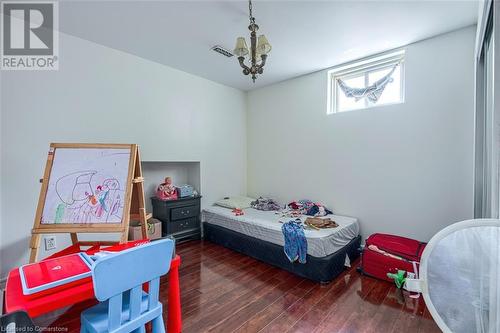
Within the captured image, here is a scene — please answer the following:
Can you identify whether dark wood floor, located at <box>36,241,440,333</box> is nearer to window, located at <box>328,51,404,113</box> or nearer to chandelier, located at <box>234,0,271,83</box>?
chandelier, located at <box>234,0,271,83</box>

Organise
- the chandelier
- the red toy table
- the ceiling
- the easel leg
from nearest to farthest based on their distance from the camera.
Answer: the red toy table → the easel leg → the chandelier → the ceiling

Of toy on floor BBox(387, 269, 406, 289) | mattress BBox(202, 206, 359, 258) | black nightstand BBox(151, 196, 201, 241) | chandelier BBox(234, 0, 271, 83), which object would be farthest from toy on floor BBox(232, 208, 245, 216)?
chandelier BBox(234, 0, 271, 83)

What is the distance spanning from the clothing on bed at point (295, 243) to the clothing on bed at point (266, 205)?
0.99 m

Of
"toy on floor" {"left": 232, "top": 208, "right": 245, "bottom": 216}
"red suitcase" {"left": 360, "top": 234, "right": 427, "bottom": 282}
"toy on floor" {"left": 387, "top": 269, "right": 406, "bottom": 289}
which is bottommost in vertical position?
"toy on floor" {"left": 387, "top": 269, "right": 406, "bottom": 289}

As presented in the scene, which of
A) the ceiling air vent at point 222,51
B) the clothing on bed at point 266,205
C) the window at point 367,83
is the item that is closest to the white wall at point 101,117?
the clothing on bed at point 266,205

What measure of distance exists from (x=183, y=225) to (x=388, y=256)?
2.64 metres

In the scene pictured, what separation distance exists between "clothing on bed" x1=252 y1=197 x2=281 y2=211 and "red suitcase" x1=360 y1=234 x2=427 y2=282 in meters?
1.43

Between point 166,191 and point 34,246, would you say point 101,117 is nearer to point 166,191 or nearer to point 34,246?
point 166,191

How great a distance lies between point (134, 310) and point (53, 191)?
1.09 m

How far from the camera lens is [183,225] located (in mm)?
3361

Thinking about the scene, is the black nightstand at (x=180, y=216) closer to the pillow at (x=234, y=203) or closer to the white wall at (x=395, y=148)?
the pillow at (x=234, y=203)

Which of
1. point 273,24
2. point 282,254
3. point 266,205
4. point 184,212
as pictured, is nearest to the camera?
point 273,24

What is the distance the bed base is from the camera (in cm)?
225

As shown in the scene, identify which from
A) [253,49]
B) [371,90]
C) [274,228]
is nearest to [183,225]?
[274,228]
